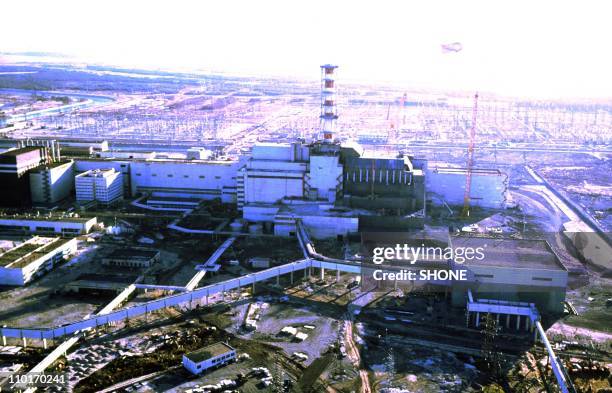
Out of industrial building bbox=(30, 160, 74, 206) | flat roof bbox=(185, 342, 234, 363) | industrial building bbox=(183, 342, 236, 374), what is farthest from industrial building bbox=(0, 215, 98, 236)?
industrial building bbox=(183, 342, 236, 374)

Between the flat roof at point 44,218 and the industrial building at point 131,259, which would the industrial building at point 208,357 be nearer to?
the industrial building at point 131,259

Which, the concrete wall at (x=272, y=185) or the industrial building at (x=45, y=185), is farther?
the industrial building at (x=45, y=185)

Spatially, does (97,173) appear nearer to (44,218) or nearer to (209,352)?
(44,218)

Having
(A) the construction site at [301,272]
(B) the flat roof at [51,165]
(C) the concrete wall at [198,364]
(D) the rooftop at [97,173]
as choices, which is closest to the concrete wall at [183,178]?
(A) the construction site at [301,272]

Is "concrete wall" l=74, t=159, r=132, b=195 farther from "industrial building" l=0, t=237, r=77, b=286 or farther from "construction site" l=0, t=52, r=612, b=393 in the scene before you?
"industrial building" l=0, t=237, r=77, b=286

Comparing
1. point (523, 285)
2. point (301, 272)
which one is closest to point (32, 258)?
point (301, 272)

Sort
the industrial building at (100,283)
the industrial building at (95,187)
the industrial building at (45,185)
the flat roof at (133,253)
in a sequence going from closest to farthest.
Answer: the industrial building at (100,283), the flat roof at (133,253), the industrial building at (45,185), the industrial building at (95,187)

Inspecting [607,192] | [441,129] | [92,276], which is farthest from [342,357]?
[441,129]

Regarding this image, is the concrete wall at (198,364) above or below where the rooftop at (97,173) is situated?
below
